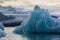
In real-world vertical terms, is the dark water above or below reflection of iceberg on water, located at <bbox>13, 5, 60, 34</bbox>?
below

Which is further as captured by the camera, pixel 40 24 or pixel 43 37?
pixel 40 24

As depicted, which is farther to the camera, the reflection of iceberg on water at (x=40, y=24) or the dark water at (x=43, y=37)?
the reflection of iceberg on water at (x=40, y=24)

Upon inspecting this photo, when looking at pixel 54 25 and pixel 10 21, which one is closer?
pixel 54 25

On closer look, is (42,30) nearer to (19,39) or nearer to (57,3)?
(19,39)

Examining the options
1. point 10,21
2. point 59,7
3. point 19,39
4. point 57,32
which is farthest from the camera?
point 59,7

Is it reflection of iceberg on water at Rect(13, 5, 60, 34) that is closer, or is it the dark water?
the dark water

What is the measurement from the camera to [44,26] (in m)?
11.3

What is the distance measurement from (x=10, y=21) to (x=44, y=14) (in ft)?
13.6

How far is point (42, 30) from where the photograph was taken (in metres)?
11.4

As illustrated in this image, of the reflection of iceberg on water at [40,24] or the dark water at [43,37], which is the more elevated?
the reflection of iceberg on water at [40,24]

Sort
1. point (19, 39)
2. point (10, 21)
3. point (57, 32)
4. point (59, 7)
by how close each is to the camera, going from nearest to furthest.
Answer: point (19, 39), point (57, 32), point (10, 21), point (59, 7)

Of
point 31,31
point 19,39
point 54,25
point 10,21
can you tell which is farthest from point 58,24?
point 10,21

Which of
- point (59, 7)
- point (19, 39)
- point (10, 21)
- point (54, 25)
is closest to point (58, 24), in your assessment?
point (54, 25)

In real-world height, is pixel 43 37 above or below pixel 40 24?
below
